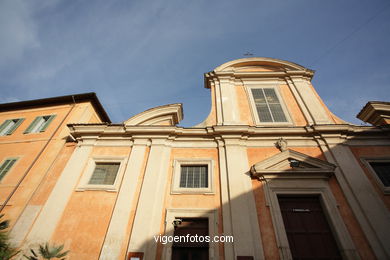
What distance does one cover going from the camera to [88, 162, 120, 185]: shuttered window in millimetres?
7641

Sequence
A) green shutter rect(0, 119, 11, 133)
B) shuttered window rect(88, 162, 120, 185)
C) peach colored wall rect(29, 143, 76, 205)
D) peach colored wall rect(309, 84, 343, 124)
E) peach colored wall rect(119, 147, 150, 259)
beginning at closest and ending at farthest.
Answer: peach colored wall rect(119, 147, 150, 259) < peach colored wall rect(29, 143, 76, 205) < shuttered window rect(88, 162, 120, 185) < peach colored wall rect(309, 84, 343, 124) < green shutter rect(0, 119, 11, 133)

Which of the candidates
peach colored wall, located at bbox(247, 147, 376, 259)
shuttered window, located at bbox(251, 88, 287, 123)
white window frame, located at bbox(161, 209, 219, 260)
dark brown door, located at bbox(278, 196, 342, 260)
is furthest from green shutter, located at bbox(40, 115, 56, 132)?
dark brown door, located at bbox(278, 196, 342, 260)

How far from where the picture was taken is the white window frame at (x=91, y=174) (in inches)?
285

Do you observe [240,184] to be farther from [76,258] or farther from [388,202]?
[76,258]

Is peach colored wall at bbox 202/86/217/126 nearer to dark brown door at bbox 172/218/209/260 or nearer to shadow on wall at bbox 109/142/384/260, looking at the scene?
shadow on wall at bbox 109/142/384/260

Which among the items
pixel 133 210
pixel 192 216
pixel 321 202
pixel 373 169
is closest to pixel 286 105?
pixel 373 169

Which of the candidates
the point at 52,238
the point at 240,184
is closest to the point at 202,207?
the point at 240,184

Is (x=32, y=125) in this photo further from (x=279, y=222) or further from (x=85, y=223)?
(x=279, y=222)

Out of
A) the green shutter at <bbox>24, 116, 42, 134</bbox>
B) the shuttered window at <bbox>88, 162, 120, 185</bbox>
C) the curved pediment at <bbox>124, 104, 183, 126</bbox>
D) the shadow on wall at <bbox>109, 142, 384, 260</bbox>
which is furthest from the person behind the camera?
the green shutter at <bbox>24, 116, 42, 134</bbox>

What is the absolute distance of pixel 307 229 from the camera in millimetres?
6293

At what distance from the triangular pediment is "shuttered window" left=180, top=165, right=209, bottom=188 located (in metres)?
1.74

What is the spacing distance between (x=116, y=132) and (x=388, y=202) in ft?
33.0

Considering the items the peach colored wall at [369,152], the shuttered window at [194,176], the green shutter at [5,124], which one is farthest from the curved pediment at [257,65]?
the green shutter at [5,124]

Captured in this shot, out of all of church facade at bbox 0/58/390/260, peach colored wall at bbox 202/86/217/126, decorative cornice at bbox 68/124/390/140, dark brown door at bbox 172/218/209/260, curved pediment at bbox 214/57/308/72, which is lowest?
dark brown door at bbox 172/218/209/260
